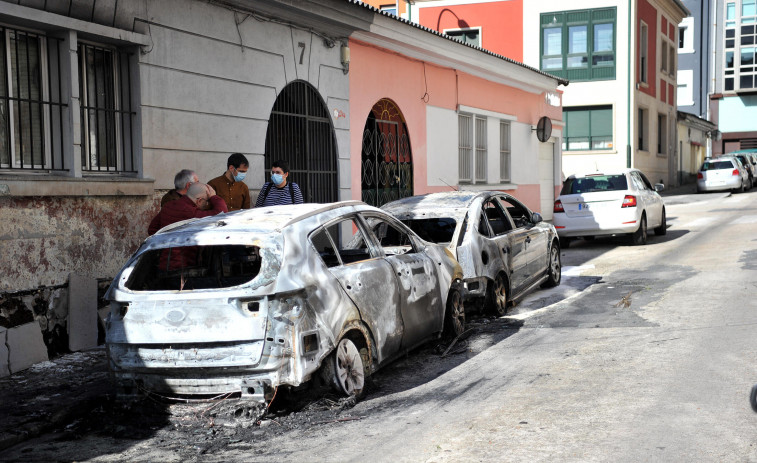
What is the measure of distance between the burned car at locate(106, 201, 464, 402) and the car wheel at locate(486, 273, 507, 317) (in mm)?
2698

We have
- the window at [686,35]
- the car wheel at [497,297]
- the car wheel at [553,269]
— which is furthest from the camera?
the window at [686,35]

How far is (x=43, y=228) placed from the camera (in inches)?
306

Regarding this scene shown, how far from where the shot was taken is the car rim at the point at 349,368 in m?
5.91

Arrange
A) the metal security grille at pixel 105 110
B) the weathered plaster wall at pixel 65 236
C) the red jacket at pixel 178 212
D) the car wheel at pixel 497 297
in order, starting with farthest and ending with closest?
the car wheel at pixel 497 297, the metal security grille at pixel 105 110, the red jacket at pixel 178 212, the weathered plaster wall at pixel 65 236

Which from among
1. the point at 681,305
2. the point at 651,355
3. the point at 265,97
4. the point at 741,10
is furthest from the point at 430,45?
the point at 741,10

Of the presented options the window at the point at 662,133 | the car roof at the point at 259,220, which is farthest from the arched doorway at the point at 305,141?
the window at the point at 662,133

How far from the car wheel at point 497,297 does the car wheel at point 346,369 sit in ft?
10.8

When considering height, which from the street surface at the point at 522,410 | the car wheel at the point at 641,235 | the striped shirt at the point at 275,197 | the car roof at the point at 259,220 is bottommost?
the street surface at the point at 522,410

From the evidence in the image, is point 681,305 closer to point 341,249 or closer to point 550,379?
point 550,379

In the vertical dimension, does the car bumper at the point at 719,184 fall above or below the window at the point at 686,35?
below

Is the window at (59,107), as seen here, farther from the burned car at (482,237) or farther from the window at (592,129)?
the window at (592,129)

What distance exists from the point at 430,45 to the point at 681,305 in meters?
7.75

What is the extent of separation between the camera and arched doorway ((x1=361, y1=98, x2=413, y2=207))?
14258 millimetres

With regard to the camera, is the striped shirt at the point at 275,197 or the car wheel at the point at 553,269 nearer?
the striped shirt at the point at 275,197
